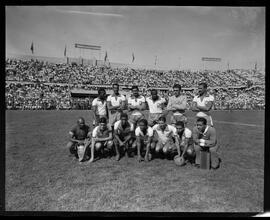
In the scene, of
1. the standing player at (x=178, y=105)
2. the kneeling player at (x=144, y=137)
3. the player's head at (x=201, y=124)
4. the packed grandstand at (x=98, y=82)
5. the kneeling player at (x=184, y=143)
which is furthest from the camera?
the packed grandstand at (x=98, y=82)

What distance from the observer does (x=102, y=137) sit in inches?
219

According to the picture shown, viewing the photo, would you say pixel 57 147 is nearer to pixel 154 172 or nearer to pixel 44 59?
pixel 154 172

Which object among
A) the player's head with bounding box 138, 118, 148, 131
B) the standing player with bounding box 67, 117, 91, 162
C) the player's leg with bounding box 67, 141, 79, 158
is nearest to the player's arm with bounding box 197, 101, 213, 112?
the player's head with bounding box 138, 118, 148, 131

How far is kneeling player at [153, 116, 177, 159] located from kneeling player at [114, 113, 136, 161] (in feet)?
1.97

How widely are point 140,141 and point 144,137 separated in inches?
5.2

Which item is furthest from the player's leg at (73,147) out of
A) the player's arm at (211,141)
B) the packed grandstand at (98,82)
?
the packed grandstand at (98,82)

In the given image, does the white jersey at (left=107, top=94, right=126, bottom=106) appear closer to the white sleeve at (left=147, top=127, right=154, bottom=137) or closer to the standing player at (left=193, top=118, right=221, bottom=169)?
the white sleeve at (left=147, top=127, right=154, bottom=137)

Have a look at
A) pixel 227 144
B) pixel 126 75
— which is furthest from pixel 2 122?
pixel 126 75

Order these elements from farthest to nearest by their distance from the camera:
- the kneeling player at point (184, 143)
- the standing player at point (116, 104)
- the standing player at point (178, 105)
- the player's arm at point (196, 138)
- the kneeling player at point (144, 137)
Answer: the standing player at point (116, 104) → the standing player at point (178, 105) → the kneeling player at point (144, 137) → the kneeling player at point (184, 143) → the player's arm at point (196, 138)

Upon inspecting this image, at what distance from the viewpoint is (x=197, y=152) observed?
496 centimetres

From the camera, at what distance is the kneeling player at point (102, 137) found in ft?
17.8

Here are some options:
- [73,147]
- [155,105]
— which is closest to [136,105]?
[155,105]

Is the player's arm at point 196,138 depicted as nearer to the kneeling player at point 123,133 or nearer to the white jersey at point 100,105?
the kneeling player at point 123,133

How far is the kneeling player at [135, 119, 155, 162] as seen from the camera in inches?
210
